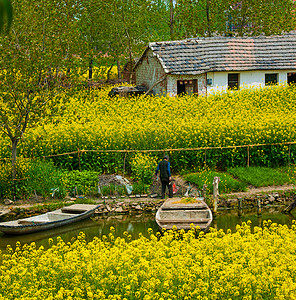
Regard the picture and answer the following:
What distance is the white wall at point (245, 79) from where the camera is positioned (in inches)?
1325

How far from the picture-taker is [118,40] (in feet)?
155

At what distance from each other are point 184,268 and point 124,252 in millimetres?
1591

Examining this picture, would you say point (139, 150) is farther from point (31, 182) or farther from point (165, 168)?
point (31, 182)

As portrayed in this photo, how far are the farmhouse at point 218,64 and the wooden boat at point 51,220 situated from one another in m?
15.4

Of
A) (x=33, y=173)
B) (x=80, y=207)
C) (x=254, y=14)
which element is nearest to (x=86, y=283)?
(x=80, y=207)

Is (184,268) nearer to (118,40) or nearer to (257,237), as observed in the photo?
(257,237)

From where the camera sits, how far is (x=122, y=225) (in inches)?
739

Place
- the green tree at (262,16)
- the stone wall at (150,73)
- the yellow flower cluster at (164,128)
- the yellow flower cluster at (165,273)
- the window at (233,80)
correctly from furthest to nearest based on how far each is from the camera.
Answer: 1. the green tree at (262,16)
2. the window at (233,80)
3. the stone wall at (150,73)
4. the yellow flower cluster at (164,128)
5. the yellow flower cluster at (165,273)

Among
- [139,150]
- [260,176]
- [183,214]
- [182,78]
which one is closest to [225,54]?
[182,78]

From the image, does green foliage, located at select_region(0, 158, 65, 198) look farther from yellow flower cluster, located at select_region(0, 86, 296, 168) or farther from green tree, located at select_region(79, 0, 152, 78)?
green tree, located at select_region(79, 0, 152, 78)

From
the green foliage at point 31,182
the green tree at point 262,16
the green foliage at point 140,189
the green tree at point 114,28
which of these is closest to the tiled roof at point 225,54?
the green tree at point 262,16

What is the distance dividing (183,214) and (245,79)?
62.6 ft

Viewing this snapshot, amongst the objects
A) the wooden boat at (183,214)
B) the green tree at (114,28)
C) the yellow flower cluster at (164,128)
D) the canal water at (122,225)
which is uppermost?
the green tree at (114,28)

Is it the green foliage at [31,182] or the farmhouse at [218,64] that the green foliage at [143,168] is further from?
the farmhouse at [218,64]
